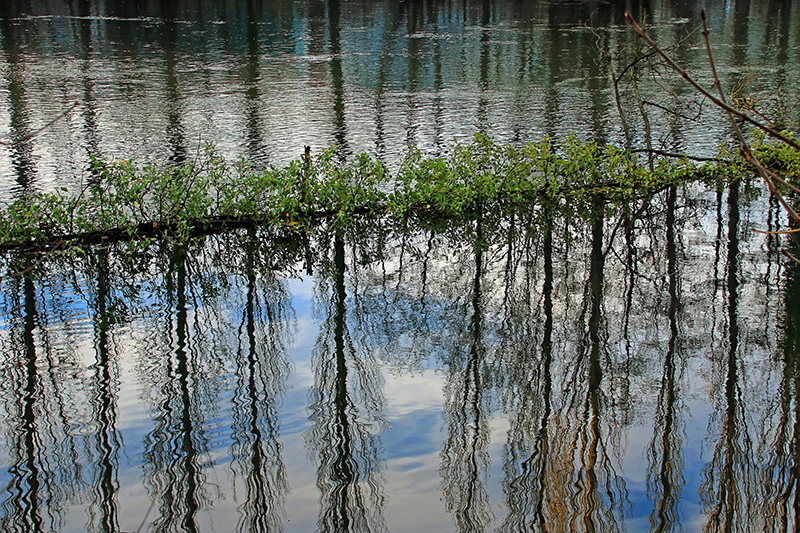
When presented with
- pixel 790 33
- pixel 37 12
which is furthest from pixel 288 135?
pixel 37 12

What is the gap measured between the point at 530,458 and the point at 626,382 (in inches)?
54.4

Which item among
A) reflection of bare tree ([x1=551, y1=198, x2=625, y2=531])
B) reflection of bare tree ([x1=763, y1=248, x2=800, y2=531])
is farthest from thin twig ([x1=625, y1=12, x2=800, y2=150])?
reflection of bare tree ([x1=763, y1=248, x2=800, y2=531])

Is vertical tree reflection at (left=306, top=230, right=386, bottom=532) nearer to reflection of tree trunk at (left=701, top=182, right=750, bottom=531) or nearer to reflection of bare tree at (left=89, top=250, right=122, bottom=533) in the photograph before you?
reflection of bare tree at (left=89, top=250, right=122, bottom=533)

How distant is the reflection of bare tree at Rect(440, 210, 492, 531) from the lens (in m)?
5.31

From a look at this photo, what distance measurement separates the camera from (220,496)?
211 inches

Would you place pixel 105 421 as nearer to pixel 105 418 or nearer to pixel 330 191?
pixel 105 418

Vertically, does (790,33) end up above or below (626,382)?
above

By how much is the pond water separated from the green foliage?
0.28 metres

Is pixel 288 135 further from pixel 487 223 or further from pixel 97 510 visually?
pixel 97 510

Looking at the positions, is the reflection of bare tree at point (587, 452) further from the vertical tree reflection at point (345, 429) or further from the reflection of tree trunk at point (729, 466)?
the vertical tree reflection at point (345, 429)

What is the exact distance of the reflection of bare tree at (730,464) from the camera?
5215 mm

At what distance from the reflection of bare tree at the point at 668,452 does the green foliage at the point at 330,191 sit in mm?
3831

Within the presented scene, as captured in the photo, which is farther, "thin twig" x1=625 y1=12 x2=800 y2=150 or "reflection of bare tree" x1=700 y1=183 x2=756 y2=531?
"reflection of bare tree" x1=700 y1=183 x2=756 y2=531

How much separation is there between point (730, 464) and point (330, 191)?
598cm
